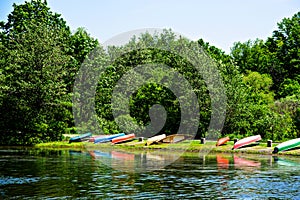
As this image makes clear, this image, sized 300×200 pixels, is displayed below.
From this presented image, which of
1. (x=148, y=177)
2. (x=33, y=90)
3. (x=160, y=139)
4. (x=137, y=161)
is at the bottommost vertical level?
(x=148, y=177)

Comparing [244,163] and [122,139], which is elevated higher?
[122,139]

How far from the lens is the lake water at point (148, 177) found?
21.3 meters

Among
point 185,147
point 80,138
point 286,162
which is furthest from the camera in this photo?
point 80,138

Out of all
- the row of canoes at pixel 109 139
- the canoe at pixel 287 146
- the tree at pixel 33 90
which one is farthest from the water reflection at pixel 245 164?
the tree at pixel 33 90

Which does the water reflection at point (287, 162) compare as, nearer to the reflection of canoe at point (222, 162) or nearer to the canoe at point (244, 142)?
the reflection of canoe at point (222, 162)

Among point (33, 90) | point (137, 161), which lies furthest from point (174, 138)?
point (137, 161)

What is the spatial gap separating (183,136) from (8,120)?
18.6 meters

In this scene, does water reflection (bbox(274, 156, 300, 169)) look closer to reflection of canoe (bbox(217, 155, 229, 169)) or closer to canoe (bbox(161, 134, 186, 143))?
reflection of canoe (bbox(217, 155, 229, 169))

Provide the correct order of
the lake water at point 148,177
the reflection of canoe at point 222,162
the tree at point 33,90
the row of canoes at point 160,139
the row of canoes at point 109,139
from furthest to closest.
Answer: the tree at point 33,90 < the row of canoes at point 109,139 < the row of canoes at point 160,139 < the reflection of canoe at point 222,162 < the lake water at point 148,177

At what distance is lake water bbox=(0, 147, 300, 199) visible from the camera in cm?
2129

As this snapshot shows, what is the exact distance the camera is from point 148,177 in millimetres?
26562

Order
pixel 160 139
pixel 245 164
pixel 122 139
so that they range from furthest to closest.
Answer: pixel 122 139 → pixel 160 139 → pixel 245 164

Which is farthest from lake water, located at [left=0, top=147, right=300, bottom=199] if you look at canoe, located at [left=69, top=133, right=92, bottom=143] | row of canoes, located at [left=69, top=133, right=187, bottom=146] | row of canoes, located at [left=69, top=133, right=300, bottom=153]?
canoe, located at [left=69, top=133, right=92, bottom=143]

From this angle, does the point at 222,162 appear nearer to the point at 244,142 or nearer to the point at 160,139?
the point at 244,142
